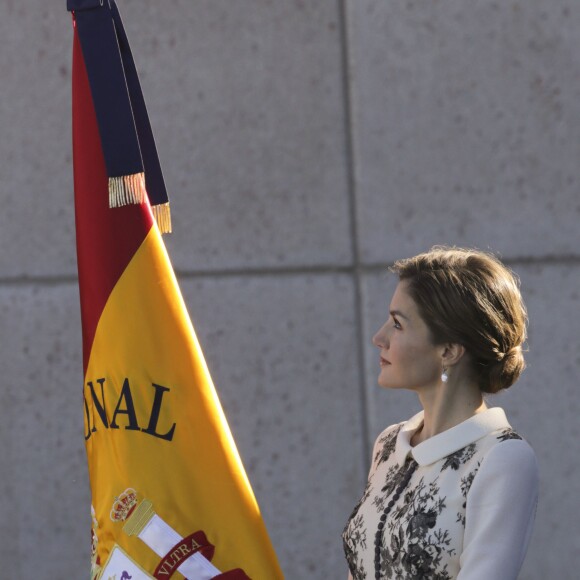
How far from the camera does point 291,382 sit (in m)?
3.85

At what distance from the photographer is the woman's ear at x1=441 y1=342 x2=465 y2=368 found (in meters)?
2.36

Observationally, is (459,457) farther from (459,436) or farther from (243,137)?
(243,137)

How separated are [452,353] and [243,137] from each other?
172 cm

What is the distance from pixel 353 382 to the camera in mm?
3850

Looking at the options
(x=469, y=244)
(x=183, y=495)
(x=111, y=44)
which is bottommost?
(x=183, y=495)

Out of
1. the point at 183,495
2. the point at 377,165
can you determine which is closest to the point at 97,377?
the point at 183,495

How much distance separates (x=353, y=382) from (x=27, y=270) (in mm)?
1239

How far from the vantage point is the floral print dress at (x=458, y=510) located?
83.8 inches

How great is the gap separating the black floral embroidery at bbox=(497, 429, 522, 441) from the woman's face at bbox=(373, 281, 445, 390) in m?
0.20

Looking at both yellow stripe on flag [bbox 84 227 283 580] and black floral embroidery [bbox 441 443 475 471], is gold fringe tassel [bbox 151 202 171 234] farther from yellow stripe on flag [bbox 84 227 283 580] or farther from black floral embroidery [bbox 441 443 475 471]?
black floral embroidery [bbox 441 443 475 471]

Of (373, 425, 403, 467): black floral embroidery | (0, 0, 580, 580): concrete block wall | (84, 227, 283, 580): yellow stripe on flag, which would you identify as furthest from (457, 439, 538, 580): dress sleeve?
(0, 0, 580, 580): concrete block wall

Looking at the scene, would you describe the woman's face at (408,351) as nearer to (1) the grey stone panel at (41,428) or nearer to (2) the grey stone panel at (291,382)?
(2) the grey stone panel at (291,382)

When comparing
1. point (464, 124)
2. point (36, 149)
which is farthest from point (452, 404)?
point (36, 149)

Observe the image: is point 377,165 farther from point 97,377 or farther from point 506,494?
point 506,494
